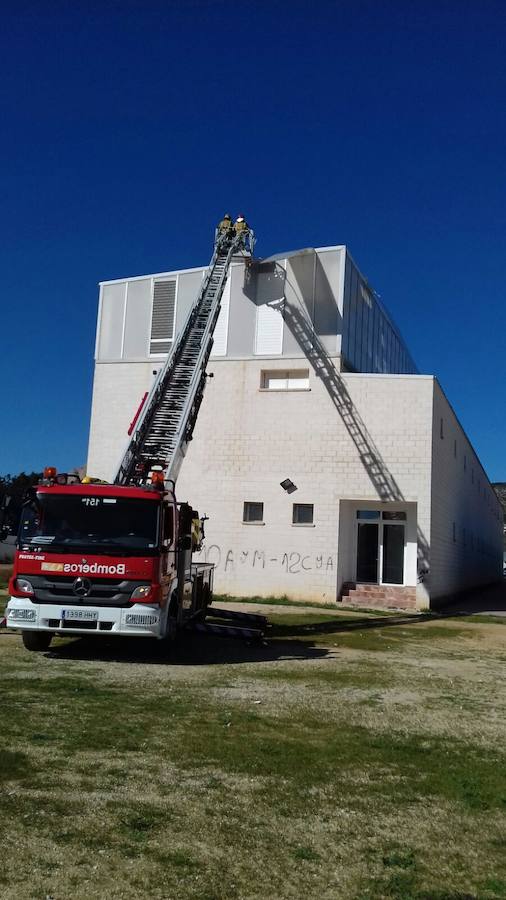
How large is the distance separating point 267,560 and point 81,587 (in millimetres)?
14919

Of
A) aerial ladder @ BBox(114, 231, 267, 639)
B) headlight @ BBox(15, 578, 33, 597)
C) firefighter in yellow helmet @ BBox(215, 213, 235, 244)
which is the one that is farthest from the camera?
firefighter in yellow helmet @ BBox(215, 213, 235, 244)

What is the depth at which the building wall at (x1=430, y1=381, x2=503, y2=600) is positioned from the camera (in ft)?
85.4

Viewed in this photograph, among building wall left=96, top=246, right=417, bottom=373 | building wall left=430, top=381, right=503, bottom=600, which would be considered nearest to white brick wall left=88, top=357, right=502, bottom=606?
building wall left=430, top=381, right=503, bottom=600

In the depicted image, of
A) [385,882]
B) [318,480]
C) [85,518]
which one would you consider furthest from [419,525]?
[385,882]

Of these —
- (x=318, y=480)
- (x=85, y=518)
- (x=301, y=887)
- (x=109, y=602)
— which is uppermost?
(x=318, y=480)

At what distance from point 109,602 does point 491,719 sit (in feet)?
17.1

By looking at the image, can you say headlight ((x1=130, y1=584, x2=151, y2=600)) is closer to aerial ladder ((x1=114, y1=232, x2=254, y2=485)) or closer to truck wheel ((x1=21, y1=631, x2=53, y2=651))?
truck wheel ((x1=21, y1=631, x2=53, y2=651))

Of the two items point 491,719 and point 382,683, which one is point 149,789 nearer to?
point 491,719

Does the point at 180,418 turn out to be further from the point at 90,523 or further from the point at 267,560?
the point at 267,560

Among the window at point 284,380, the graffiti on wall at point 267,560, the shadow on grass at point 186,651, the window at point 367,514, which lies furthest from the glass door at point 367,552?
the shadow on grass at point 186,651

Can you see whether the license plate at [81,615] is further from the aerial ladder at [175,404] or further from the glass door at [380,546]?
the glass door at [380,546]

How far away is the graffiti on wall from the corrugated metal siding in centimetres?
737

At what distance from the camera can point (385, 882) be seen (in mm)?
4266

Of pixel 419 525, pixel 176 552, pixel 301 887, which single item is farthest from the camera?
pixel 419 525
